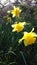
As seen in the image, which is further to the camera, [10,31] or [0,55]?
[10,31]

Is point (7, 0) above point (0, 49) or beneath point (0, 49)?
above

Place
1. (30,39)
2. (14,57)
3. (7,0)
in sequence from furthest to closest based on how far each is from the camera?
(7,0) → (14,57) → (30,39)

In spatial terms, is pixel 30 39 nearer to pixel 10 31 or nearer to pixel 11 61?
pixel 11 61

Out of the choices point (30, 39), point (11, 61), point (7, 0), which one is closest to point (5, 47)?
point (11, 61)

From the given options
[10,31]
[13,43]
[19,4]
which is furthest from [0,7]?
[13,43]

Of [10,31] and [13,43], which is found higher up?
[10,31]

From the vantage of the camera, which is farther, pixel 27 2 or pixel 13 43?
pixel 27 2

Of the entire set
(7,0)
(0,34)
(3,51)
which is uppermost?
(7,0)

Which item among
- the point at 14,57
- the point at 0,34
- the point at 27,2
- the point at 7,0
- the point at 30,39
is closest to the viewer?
the point at 30,39

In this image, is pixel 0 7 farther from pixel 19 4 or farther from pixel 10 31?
pixel 10 31
